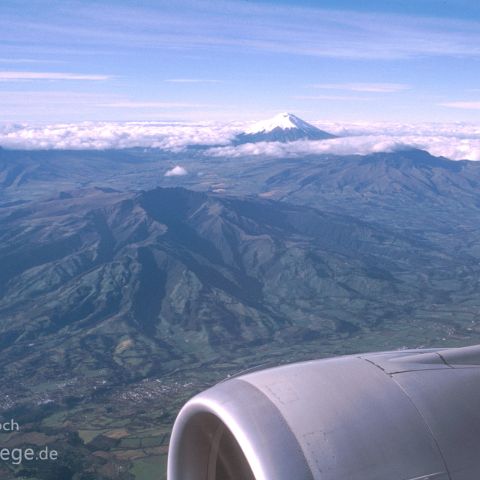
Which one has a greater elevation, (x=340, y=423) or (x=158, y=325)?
(x=340, y=423)

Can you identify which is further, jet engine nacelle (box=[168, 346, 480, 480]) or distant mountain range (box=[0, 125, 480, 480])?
distant mountain range (box=[0, 125, 480, 480])

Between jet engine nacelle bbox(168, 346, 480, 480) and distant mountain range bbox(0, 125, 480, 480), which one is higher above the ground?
jet engine nacelle bbox(168, 346, 480, 480)

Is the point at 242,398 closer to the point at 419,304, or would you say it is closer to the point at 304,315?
the point at 304,315

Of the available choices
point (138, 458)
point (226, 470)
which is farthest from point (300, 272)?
point (226, 470)

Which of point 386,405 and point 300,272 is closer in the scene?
point 386,405

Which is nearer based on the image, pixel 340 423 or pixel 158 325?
pixel 340 423

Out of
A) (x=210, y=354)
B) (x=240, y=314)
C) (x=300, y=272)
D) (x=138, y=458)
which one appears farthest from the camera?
(x=300, y=272)

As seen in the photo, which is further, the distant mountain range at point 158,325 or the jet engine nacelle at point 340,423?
the distant mountain range at point 158,325

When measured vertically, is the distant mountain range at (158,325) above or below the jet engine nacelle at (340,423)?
below
